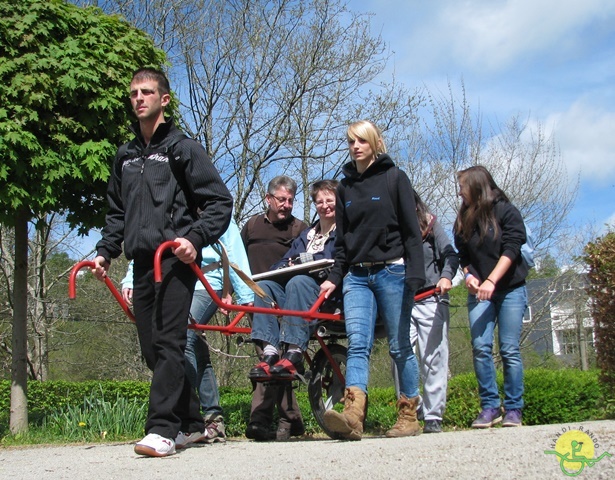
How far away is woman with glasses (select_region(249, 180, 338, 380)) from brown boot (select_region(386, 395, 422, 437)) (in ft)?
2.52

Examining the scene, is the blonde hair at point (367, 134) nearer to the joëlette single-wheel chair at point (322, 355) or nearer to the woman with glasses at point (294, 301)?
the woman with glasses at point (294, 301)

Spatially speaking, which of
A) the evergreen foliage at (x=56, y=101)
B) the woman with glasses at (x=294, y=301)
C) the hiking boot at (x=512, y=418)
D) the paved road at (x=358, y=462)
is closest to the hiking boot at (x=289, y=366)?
the woman with glasses at (x=294, y=301)

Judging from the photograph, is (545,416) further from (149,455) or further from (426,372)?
(149,455)

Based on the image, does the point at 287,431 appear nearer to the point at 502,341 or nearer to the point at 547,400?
the point at 502,341

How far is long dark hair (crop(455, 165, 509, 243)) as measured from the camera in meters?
5.73

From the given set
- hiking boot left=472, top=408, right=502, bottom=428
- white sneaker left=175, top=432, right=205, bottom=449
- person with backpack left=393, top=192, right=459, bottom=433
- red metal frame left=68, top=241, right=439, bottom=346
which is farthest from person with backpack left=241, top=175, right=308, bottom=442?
hiking boot left=472, top=408, right=502, bottom=428

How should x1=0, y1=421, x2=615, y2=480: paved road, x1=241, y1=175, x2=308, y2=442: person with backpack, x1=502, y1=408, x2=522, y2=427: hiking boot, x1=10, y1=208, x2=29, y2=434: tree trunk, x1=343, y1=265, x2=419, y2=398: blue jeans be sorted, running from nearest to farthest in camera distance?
x1=0, y1=421, x2=615, y2=480: paved road < x1=343, y1=265, x2=419, y2=398: blue jeans < x1=502, y1=408, x2=522, y2=427: hiking boot < x1=241, y1=175, x2=308, y2=442: person with backpack < x1=10, y1=208, x2=29, y2=434: tree trunk

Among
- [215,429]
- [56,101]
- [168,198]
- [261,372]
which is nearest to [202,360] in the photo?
[215,429]

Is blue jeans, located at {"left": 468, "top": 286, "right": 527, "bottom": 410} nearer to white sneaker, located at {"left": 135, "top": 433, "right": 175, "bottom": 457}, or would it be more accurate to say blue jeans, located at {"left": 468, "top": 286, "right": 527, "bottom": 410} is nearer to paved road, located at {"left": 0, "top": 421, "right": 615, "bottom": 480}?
paved road, located at {"left": 0, "top": 421, "right": 615, "bottom": 480}

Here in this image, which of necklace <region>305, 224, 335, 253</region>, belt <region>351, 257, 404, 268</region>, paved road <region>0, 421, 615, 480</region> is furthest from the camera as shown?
necklace <region>305, 224, 335, 253</region>

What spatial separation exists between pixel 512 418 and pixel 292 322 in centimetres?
175

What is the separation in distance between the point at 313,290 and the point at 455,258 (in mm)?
1202

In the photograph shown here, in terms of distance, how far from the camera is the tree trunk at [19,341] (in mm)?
8094

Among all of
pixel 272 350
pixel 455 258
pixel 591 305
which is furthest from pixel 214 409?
pixel 591 305
